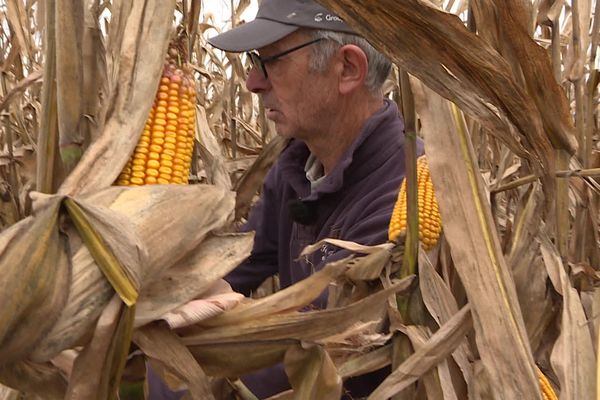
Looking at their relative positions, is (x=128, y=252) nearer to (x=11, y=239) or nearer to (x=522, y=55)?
(x=11, y=239)

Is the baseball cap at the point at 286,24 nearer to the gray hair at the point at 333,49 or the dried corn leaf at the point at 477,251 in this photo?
the gray hair at the point at 333,49

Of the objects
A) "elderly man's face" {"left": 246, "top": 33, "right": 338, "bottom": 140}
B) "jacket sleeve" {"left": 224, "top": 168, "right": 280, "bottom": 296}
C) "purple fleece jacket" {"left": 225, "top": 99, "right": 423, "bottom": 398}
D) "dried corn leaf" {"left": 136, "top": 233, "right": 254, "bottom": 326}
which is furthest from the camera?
"jacket sleeve" {"left": 224, "top": 168, "right": 280, "bottom": 296}

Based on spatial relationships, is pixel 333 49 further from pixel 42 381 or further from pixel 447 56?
pixel 42 381

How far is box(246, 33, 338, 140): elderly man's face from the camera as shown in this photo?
245cm

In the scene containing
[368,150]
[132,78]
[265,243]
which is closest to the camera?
[132,78]

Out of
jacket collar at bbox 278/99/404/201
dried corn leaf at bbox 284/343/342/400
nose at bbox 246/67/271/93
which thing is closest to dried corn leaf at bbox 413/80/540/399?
dried corn leaf at bbox 284/343/342/400

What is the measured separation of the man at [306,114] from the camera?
2311 millimetres

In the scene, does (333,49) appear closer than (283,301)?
No

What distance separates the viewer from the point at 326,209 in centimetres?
232

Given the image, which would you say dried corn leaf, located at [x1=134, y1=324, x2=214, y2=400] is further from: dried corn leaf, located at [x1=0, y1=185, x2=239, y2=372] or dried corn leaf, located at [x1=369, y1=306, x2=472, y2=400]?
dried corn leaf, located at [x1=369, y1=306, x2=472, y2=400]

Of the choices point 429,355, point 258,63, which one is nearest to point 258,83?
point 258,63

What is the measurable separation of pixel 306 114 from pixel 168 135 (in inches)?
49.5

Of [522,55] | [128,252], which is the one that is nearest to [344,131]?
[522,55]

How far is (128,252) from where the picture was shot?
96 centimetres
